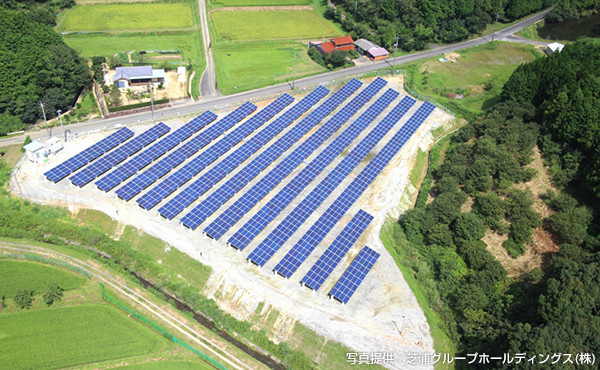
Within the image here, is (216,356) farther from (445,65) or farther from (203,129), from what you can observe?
(445,65)

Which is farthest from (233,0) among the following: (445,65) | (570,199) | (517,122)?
(570,199)

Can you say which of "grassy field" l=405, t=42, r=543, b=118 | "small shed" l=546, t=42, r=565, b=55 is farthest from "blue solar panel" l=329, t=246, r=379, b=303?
"small shed" l=546, t=42, r=565, b=55

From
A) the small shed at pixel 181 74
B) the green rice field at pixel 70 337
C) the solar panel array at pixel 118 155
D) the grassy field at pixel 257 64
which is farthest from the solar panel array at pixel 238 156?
the small shed at pixel 181 74

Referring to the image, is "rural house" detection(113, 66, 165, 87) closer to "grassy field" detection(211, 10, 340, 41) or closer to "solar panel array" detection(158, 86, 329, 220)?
"grassy field" detection(211, 10, 340, 41)

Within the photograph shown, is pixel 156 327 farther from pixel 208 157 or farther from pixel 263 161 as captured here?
pixel 263 161

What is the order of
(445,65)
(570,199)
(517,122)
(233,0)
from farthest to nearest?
1. (233,0)
2. (445,65)
3. (517,122)
4. (570,199)

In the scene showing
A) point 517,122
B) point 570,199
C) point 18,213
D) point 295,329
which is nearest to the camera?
point 295,329
